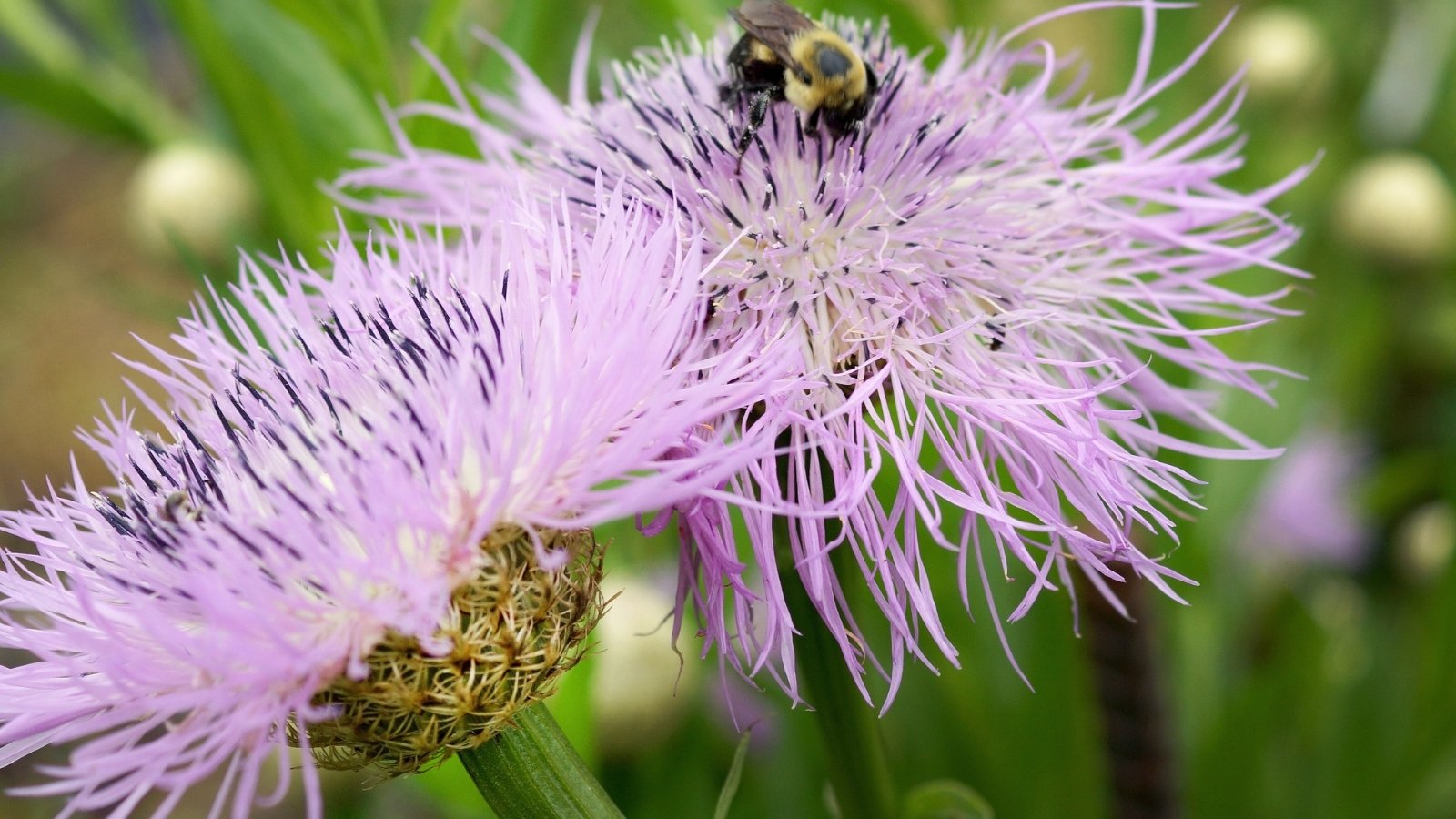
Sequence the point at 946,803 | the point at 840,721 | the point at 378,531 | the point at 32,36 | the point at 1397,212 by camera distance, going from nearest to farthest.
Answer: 1. the point at 378,531
2. the point at 840,721
3. the point at 946,803
4. the point at 32,36
5. the point at 1397,212

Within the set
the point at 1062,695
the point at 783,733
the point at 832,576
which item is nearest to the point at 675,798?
the point at 783,733

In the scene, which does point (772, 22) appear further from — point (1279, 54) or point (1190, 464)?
point (1279, 54)

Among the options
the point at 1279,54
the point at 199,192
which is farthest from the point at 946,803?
→ the point at 1279,54

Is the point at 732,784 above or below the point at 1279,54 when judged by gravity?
below

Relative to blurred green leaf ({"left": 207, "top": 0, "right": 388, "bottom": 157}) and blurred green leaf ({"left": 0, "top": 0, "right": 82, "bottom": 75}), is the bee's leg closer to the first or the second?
blurred green leaf ({"left": 207, "top": 0, "right": 388, "bottom": 157})

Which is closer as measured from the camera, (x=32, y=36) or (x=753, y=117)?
(x=753, y=117)

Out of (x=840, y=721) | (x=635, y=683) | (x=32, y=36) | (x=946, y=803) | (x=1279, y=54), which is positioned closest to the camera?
(x=840, y=721)

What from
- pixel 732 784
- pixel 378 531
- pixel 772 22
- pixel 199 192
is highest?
pixel 199 192
